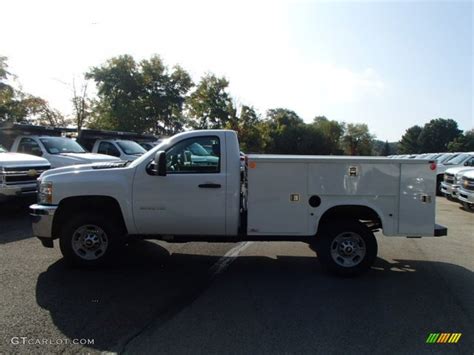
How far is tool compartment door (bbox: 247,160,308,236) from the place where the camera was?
17.5ft

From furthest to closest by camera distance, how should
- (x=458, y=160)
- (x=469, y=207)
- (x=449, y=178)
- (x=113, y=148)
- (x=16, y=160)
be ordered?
(x=458, y=160)
(x=113, y=148)
(x=449, y=178)
(x=469, y=207)
(x=16, y=160)

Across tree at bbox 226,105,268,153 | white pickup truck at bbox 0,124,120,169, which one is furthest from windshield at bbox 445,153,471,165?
tree at bbox 226,105,268,153

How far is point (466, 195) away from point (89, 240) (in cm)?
1128

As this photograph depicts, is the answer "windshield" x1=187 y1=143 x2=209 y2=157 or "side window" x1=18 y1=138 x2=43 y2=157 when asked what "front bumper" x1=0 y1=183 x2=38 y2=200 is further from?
"windshield" x1=187 y1=143 x2=209 y2=157

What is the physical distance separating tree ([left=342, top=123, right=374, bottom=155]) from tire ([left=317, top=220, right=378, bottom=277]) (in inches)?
3032

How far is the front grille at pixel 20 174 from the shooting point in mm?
9117

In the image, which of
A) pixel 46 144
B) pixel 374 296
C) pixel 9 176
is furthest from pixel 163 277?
pixel 46 144

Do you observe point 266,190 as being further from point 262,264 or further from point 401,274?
point 401,274

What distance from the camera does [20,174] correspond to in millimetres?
9359

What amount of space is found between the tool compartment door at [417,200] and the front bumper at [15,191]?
27.7 feet

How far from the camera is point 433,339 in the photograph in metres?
3.73

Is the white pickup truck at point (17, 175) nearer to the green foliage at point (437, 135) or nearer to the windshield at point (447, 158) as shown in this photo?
the windshield at point (447, 158)

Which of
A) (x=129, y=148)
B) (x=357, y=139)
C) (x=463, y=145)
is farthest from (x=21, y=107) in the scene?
(x=463, y=145)

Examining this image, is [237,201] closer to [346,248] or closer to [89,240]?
[346,248]
